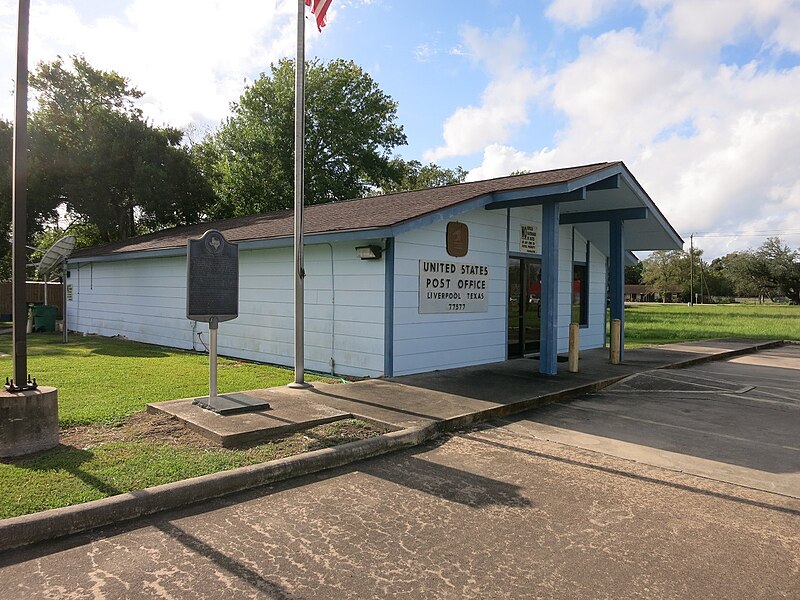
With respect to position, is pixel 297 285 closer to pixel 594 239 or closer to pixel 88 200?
pixel 594 239

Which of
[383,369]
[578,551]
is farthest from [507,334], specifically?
[578,551]

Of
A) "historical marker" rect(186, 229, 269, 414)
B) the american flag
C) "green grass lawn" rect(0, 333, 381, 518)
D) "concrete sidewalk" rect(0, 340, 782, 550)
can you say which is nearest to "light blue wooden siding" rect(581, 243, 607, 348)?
A: "concrete sidewalk" rect(0, 340, 782, 550)

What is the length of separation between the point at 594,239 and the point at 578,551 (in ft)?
39.8

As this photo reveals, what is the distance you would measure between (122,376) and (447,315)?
18.6 ft

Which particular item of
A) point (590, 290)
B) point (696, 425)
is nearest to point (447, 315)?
point (696, 425)

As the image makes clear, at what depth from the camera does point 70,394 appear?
24.4 feet

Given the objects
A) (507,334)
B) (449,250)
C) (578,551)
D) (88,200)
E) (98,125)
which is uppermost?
(98,125)

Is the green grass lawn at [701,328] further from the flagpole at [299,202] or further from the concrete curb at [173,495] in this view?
the concrete curb at [173,495]

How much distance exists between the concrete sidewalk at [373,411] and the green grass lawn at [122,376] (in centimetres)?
96

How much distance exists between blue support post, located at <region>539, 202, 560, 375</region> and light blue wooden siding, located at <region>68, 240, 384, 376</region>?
3058 millimetres

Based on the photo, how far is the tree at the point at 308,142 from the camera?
1312 inches

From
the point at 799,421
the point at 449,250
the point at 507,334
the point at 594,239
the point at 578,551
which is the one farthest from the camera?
the point at 594,239

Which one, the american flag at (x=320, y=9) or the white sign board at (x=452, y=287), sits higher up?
the american flag at (x=320, y=9)

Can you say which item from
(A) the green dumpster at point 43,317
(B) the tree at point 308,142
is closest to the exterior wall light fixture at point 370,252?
(A) the green dumpster at point 43,317
